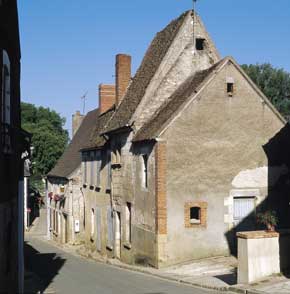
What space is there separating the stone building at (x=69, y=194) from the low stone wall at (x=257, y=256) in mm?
21995

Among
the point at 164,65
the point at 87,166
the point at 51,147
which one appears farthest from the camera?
the point at 51,147

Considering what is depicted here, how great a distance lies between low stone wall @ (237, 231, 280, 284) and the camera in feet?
49.8

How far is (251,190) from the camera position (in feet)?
73.9

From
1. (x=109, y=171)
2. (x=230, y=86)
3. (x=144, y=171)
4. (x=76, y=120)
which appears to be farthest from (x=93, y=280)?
(x=76, y=120)

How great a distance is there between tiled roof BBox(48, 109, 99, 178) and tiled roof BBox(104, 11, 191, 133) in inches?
470

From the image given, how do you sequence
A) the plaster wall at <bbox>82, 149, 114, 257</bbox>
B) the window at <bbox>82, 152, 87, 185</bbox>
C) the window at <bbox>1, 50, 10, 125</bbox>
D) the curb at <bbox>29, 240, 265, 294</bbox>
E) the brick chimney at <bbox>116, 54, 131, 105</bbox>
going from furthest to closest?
the window at <bbox>82, 152, 87, 185</bbox> → the plaster wall at <bbox>82, 149, 114, 257</bbox> → the brick chimney at <bbox>116, 54, 131, 105</bbox> → the curb at <bbox>29, 240, 265, 294</bbox> → the window at <bbox>1, 50, 10, 125</bbox>

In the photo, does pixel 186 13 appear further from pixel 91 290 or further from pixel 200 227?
pixel 91 290

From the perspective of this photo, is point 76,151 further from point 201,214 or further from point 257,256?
point 257,256

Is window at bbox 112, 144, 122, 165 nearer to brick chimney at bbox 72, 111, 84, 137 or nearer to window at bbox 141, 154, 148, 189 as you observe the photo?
window at bbox 141, 154, 148, 189

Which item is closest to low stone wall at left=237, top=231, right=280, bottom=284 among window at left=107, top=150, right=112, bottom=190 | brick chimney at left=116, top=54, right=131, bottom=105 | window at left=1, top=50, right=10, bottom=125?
window at left=1, top=50, right=10, bottom=125

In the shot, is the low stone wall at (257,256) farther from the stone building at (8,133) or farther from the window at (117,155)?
the window at (117,155)

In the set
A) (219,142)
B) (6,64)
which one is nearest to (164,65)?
(219,142)

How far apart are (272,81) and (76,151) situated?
80.5 feet

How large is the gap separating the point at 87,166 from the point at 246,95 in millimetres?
15274
